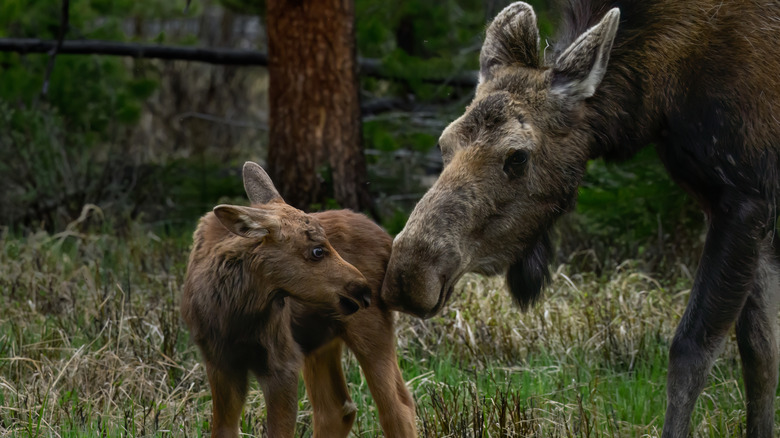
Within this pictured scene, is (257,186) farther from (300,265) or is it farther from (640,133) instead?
(640,133)

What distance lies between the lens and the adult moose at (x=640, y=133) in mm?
3943

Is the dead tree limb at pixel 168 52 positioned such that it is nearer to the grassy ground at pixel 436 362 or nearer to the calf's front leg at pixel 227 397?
the grassy ground at pixel 436 362

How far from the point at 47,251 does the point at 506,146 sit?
468 centimetres

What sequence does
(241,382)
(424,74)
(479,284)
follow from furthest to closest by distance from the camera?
1. (424,74)
2. (479,284)
3. (241,382)

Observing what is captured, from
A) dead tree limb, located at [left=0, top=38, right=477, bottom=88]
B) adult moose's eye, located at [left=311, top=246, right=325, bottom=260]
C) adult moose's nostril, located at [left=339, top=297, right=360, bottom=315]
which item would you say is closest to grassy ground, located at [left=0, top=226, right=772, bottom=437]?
adult moose's nostril, located at [left=339, top=297, right=360, bottom=315]

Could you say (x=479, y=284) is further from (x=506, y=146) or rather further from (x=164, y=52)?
(x=164, y=52)

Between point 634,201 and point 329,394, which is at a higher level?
point 634,201

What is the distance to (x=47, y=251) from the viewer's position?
7434 mm

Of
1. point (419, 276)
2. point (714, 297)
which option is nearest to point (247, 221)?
point (419, 276)

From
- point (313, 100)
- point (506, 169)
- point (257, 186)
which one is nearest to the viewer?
point (506, 169)

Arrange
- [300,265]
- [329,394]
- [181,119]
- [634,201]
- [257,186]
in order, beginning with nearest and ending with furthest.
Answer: [300,265], [257,186], [329,394], [634,201], [181,119]

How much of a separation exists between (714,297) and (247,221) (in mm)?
1946

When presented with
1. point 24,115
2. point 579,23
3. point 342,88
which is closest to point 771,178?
point 579,23

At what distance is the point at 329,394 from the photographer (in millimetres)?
4477
